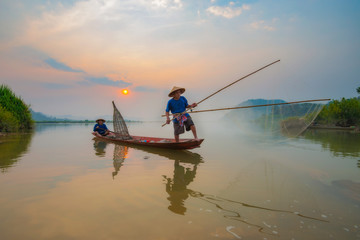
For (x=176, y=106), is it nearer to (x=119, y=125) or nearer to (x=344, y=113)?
(x=119, y=125)

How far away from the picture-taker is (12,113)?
19.8m

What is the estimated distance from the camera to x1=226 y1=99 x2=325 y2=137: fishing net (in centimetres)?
609

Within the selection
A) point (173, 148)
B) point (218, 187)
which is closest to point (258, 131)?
point (173, 148)

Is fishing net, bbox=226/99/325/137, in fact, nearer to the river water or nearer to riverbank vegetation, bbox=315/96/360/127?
the river water

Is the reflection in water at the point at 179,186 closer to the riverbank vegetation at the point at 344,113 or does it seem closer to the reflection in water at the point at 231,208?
the reflection in water at the point at 231,208

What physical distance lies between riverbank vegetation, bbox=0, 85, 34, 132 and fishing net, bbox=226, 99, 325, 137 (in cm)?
2026

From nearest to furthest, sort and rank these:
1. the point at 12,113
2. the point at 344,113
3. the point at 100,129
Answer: the point at 100,129, the point at 12,113, the point at 344,113

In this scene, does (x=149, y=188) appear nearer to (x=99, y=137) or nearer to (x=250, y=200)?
(x=250, y=200)

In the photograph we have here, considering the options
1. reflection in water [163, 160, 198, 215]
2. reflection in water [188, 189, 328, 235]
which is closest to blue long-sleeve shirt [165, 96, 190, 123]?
reflection in water [163, 160, 198, 215]

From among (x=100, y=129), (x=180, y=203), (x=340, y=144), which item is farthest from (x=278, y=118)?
(x=100, y=129)

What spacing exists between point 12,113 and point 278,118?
25.0 metres

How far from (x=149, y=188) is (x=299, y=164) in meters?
4.69

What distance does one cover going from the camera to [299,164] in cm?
567

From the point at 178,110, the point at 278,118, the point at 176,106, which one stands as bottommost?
the point at 278,118
